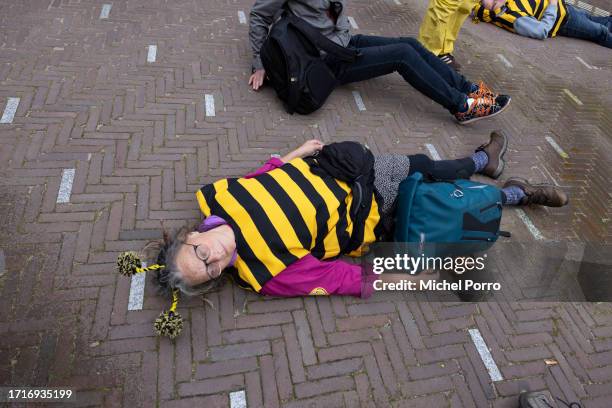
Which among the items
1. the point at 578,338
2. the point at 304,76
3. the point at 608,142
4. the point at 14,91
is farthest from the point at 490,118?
the point at 14,91

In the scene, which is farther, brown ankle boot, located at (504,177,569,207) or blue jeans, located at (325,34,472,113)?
blue jeans, located at (325,34,472,113)

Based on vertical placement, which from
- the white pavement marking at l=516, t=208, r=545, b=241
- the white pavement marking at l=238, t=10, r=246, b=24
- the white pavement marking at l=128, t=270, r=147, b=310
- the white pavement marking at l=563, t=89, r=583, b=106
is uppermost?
the white pavement marking at l=238, t=10, r=246, b=24

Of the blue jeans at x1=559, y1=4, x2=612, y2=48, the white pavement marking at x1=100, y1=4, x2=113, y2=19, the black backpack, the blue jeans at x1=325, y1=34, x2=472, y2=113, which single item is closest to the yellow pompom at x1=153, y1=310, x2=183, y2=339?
the black backpack

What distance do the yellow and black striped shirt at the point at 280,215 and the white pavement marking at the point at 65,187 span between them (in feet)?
3.57

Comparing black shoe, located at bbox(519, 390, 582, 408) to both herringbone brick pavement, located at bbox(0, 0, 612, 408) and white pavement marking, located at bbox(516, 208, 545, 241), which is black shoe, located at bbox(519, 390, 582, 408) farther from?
white pavement marking, located at bbox(516, 208, 545, 241)

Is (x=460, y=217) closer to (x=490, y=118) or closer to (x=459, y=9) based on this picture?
(x=490, y=118)

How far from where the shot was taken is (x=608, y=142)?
4.56 meters

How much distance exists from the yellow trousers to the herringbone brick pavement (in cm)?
66

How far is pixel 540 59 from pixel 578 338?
4.54 metres

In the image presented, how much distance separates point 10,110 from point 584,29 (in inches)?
312

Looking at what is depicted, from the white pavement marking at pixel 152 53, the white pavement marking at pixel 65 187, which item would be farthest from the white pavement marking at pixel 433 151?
the white pavement marking at pixel 65 187

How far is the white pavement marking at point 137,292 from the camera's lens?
2.49m

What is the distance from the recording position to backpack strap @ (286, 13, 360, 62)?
3.61m

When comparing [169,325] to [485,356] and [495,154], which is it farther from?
[495,154]
